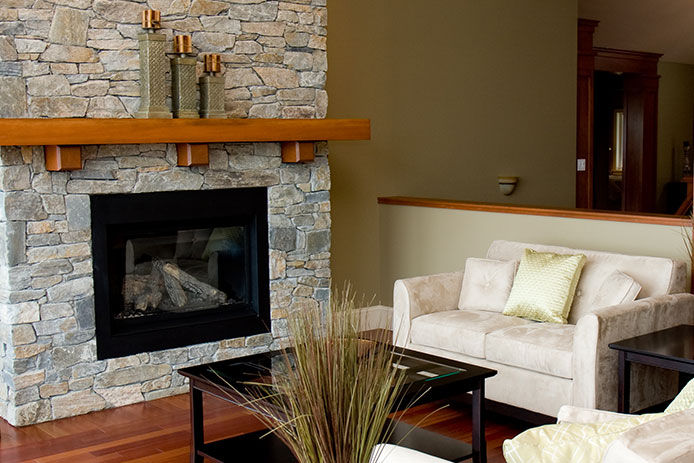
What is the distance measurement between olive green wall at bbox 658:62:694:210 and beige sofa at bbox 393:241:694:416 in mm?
6186

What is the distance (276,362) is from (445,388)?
0.79m

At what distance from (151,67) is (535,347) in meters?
2.51

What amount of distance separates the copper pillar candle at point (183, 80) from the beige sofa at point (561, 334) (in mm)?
1552

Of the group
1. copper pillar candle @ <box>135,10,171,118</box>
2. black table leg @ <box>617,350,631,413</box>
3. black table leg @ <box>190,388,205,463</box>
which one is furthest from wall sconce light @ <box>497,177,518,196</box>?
black table leg @ <box>190,388,205,463</box>

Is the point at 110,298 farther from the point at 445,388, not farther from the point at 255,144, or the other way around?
the point at 445,388

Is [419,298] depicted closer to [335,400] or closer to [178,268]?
[178,268]

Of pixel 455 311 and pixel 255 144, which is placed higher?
pixel 255 144

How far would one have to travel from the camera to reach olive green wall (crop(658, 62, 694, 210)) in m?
10.5

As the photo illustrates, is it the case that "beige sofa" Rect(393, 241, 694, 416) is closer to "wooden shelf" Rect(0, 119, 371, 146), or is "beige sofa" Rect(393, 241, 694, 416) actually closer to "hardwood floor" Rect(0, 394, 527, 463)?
"hardwood floor" Rect(0, 394, 527, 463)

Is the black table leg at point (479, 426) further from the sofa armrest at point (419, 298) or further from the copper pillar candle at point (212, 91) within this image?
the copper pillar candle at point (212, 91)

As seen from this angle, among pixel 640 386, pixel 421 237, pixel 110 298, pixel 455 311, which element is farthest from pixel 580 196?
pixel 110 298

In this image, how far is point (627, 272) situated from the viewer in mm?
4523

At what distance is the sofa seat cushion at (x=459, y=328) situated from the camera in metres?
4.52

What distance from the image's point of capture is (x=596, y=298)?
452cm
